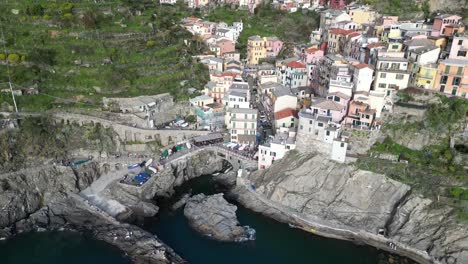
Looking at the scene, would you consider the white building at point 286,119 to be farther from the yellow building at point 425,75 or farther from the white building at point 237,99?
the yellow building at point 425,75

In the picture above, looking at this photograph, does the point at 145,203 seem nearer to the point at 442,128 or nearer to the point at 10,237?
the point at 10,237

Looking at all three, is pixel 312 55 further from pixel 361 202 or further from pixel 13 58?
pixel 13 58

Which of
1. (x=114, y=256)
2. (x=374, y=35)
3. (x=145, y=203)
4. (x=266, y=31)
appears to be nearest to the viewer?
(x=114, y=256)

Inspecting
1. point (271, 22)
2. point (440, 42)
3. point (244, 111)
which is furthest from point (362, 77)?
point (271, 22)

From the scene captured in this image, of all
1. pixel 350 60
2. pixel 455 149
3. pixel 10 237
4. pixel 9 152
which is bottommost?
pixel 10 237

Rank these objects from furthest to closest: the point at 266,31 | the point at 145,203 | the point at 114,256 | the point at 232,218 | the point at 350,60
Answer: the point at 266,31 → the point at 350,60 → the point at 145,203 → the point at 232,218 → the point at 114,256

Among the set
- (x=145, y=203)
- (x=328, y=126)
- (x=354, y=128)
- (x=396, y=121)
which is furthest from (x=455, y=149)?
(x=145, y=203)

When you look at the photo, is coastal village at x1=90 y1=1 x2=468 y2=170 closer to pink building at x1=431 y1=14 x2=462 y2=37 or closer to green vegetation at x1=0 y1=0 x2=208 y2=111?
pink building at x1=431 y1=14 x2=462 y2=37

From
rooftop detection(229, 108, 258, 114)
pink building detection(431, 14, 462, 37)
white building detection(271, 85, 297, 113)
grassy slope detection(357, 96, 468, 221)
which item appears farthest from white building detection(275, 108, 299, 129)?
pink building detection(431, 14, 462, 37)
